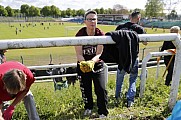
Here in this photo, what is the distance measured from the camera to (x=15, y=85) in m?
→ 2.33

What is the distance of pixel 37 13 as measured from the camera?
142m

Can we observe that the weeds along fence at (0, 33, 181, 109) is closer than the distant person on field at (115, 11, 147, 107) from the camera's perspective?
Yes

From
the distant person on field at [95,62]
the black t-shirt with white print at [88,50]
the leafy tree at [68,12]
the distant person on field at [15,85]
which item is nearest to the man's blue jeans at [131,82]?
the distant person on field at [95,62]

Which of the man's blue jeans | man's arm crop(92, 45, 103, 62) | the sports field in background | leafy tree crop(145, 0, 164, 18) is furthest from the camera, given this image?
leafy tree crop(145, 0, 164, 18)

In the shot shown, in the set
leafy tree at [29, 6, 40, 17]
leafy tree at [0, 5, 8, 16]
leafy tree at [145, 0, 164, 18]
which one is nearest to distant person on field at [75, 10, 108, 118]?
leafy tree at [145, 0, 164, 18]

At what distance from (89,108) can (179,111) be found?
74.9 inches

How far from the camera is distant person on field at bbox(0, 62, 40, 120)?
234cm

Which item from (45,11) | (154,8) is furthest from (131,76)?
(45,11)

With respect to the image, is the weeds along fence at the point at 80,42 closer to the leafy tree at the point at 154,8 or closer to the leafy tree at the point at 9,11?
the leafy tree at the point at 154,8

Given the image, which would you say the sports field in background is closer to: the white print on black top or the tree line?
the white print on black top

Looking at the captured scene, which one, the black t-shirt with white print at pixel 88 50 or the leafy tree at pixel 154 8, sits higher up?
the leafy tree at pixel 154 8

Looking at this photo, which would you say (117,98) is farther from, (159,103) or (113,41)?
(113,41)

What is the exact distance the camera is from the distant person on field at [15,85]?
2.34 meters

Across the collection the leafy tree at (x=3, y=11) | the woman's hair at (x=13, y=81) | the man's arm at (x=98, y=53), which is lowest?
the woman's hair at (x=13, y=81)
